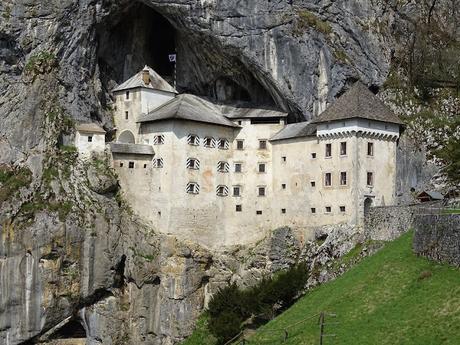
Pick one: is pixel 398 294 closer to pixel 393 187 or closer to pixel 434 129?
pixel 393 187

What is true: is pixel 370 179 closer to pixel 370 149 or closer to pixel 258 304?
pixel 370 149

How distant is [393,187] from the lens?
74188 millimetres

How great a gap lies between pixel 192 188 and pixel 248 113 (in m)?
9.62

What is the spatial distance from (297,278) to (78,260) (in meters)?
23.2

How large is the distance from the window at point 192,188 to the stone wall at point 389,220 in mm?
17863

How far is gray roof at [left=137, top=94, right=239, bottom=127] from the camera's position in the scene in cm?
7881

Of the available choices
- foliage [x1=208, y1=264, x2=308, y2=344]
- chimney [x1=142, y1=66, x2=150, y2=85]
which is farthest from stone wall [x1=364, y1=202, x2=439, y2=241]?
chimney [x1=142, y1=66, x2=150, y2=85]

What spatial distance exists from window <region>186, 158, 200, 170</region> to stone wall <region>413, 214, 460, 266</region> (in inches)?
1286

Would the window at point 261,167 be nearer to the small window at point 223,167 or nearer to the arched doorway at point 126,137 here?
the small window at point 223,167

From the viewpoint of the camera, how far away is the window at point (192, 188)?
3093 inches

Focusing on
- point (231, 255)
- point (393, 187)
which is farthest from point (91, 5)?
point (393, 187)

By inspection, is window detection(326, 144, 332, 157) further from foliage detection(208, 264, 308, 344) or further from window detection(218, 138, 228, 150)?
foliage detection(208, 264, 308, 344)

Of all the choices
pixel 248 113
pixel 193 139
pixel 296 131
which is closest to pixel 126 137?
pixel 193 139

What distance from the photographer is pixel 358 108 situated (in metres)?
72.6
